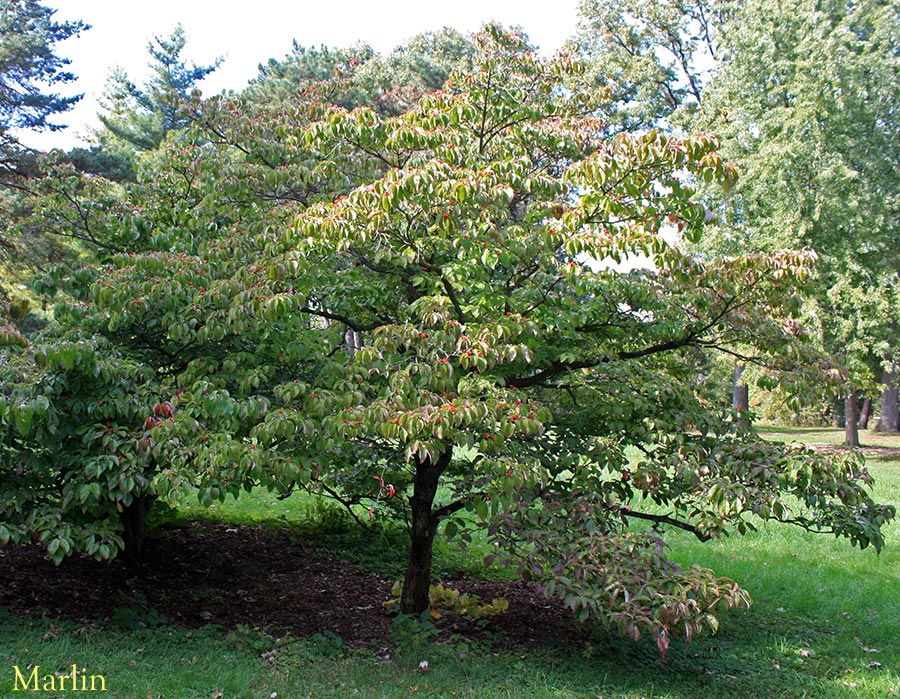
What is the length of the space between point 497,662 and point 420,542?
972 mm

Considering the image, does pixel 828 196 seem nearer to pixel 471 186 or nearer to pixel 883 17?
pixel 883 17

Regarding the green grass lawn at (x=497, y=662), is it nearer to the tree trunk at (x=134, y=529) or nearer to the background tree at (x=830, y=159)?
the tree trunk at (x=134, y=529)

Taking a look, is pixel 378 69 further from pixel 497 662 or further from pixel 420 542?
pixel 497 662

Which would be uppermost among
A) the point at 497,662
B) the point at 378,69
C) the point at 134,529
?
the point at 378,69

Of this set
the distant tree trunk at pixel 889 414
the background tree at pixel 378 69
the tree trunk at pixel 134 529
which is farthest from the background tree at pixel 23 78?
the distant tree trunk at pixel 889 414

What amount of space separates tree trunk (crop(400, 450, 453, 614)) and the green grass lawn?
0.50 meters

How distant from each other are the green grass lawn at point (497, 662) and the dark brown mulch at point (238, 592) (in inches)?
11.5

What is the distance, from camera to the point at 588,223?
4074 millimetres

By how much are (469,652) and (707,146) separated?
131 inches

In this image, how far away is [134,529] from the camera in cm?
592

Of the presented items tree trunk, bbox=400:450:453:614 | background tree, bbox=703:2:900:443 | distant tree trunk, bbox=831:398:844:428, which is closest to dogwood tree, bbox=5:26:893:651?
tree trunk, bbox=400:450:453:614

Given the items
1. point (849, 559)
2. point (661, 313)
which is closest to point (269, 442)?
point (661, 313)

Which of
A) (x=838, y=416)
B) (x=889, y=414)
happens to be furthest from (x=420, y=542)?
(x=838, y=416)

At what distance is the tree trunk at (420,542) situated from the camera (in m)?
4.96
